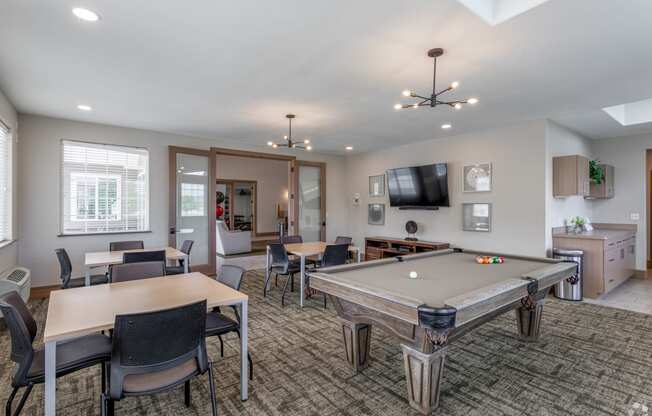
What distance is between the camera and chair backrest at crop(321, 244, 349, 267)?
4.44 metres

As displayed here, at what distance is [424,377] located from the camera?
205 cm

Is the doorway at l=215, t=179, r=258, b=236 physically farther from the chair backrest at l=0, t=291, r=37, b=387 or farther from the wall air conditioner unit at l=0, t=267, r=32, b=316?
the chair backrest at l=0, t=291, r=37, b=387

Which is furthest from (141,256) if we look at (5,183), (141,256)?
(5,183)

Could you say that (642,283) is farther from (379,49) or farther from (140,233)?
(140,233)

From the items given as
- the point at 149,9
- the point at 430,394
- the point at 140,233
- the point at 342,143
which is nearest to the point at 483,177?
the point at 342,143

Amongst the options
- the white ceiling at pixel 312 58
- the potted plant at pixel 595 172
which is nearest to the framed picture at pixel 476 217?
the white ceiling at pixel 312 58

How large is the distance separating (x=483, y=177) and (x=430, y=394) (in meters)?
4.52

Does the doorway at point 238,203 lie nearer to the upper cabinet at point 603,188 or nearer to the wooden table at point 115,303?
the wooden table at point 115,303

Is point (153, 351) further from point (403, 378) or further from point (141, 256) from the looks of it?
point (141, 256)

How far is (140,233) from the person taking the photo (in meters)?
5.62

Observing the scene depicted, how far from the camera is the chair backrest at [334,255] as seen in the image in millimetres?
4438

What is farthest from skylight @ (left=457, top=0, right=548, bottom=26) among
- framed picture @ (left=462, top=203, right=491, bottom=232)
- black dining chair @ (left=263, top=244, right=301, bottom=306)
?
framed picture @ (left=462, top=203, right=491, bottom=232)

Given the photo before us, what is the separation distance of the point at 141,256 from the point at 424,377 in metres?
3.39

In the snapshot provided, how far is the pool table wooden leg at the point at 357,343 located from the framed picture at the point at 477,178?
4086 mm
